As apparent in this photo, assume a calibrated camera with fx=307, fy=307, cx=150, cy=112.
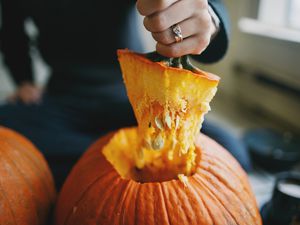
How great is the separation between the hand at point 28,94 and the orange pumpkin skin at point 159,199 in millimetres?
713

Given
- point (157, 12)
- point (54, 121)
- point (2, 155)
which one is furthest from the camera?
point (54, 121)

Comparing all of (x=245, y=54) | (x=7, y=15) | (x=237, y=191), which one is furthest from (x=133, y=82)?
(x=245, y=54)

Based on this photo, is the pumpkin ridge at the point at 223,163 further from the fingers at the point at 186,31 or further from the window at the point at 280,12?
the window at the point at 280,12

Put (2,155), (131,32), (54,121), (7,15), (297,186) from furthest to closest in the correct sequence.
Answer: (7,15) → (131,32) → (54,121) → (297,186) → (2,155)

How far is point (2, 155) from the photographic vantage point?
48 centimetres

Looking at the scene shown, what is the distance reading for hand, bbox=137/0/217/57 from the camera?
1.20 ft

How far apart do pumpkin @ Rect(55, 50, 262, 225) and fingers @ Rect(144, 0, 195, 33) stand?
1.7 inches

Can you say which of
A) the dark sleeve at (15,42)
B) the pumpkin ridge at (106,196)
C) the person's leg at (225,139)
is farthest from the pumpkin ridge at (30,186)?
the dark sleeve at (15,42)

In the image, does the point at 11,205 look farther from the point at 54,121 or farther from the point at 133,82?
the point at 54,121

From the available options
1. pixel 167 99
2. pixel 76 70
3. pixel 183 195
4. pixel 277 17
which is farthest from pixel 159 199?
pixel 277 17

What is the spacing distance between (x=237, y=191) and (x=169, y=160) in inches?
4.5

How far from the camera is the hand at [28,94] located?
112 centimetres

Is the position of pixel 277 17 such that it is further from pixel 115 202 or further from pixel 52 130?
pixel 115 202

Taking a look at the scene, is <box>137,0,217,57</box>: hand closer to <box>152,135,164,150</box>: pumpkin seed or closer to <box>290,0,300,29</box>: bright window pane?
<box>152,135,164,150</box>: pumpkin seed
